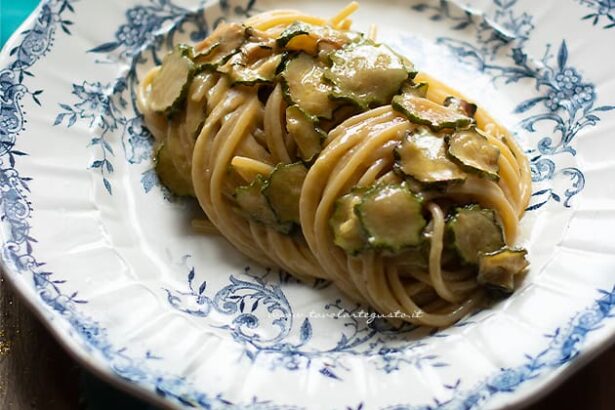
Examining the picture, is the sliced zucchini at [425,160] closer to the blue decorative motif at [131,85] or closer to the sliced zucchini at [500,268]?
the sliced zucchini at [500,268]

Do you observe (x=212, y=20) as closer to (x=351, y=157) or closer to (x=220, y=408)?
(x=351, y=157)

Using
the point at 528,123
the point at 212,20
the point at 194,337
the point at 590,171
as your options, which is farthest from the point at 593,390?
the point at 212,20

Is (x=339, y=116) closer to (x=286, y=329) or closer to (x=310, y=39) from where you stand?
(x=310, y=39)

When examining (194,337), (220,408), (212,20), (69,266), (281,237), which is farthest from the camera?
(212,20)

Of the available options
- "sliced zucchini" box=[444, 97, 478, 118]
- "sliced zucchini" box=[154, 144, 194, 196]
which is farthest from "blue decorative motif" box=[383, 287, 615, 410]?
"sliced zucchini" box=[154, 144, 194, 196]

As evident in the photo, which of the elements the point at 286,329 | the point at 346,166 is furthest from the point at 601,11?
the point at 286,329

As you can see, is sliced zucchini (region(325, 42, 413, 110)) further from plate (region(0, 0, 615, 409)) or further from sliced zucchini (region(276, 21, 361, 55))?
plate (region(0, 0, 615, 409))
